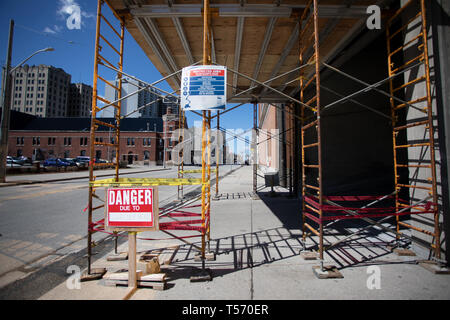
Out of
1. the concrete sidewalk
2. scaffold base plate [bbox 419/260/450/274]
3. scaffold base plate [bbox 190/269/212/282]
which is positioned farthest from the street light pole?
scaffold base plate [bbox 419/260/450/274]

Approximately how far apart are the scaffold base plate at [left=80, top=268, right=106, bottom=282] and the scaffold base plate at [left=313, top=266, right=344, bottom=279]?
3.68 meters

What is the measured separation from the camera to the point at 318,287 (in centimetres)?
311

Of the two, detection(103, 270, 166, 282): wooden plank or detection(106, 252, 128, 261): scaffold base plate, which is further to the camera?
detection(106, 252, 128, 261): scaffold base plate

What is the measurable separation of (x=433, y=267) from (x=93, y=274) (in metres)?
5.90

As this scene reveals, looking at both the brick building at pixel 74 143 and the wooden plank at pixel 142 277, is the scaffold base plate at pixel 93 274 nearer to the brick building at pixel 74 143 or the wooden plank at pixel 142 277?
A: the wooden plank at pixel 142 277

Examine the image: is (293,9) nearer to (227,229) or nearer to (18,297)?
(227,229)

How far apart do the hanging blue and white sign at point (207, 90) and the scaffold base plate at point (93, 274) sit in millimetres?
3235

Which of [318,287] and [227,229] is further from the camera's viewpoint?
[227,229]

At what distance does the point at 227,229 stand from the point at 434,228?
4.48 metres

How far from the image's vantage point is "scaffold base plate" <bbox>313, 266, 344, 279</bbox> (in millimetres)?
3355

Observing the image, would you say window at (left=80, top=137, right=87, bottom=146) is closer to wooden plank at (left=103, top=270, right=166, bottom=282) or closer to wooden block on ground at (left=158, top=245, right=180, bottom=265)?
wooden block on ground at (left=158, top=245, right=180, bottom=265)

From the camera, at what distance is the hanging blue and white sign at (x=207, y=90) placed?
3.70 meters

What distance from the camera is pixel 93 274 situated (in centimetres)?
346
